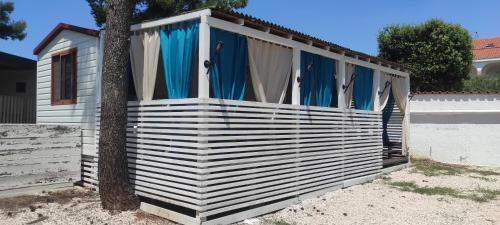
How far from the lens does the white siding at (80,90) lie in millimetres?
8586

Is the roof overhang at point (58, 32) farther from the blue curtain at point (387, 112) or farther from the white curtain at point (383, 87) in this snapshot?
the blue curtain at point (387, 112)

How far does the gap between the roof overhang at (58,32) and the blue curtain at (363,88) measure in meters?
5.60

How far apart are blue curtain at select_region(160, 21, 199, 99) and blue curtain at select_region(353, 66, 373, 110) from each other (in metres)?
4.94

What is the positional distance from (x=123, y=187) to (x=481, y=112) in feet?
39.7

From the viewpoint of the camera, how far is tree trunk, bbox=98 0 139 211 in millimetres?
6938

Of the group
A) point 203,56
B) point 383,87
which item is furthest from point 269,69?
point 383,87

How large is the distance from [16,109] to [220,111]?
404 inches

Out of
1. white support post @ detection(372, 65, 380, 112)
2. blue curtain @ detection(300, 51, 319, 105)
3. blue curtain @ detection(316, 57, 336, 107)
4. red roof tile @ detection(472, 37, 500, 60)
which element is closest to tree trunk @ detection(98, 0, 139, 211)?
blue curtain @ detection(300, 51, 319, 105)

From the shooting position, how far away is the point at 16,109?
1430 cm

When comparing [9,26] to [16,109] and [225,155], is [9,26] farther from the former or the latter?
[225,155]

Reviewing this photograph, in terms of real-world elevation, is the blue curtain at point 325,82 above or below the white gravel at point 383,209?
above

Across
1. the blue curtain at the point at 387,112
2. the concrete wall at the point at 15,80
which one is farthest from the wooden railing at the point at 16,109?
the blue curtain at the point at 387,112

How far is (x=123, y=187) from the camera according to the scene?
705cm

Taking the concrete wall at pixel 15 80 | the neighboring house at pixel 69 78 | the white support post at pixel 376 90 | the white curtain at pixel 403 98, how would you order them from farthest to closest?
the concrete wall at pixel 15 80
the white curtain at pixel 403 98
the white support post at pixel 376 90
the neighboring house at pixel 69 78
